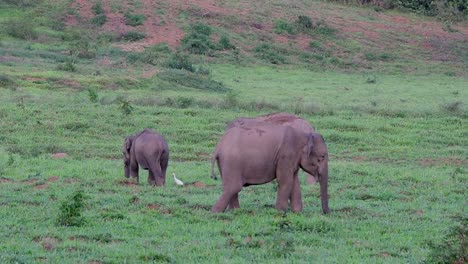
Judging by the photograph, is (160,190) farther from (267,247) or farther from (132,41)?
(132,41)

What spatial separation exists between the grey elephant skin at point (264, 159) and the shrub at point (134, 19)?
111ft

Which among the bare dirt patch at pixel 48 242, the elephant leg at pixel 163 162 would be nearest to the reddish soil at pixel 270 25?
the elephant leg at pixel 163 162

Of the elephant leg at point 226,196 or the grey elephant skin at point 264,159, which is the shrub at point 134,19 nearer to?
the grey elephant skin at point 264,159

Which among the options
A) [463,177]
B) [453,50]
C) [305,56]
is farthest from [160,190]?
[453,50]

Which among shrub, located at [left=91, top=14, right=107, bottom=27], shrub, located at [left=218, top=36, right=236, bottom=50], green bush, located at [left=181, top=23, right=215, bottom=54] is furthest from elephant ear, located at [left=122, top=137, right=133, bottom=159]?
shrub, located at [left=91, top=14, right=107, bottom=27]

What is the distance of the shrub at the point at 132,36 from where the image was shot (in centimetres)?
4353

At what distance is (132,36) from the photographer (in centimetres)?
4359

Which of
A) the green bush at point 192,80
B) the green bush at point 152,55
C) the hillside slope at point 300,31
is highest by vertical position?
the green bush at point 192,80

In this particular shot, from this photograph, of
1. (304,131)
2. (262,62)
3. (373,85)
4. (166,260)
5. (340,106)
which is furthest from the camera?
(262,62)

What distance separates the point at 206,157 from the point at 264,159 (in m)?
7.29

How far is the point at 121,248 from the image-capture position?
378 inches

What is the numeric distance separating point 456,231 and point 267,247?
193 centimetres

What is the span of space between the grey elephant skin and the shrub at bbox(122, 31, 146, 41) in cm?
3204

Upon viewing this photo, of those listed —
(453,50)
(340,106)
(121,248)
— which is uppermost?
(121,248)
